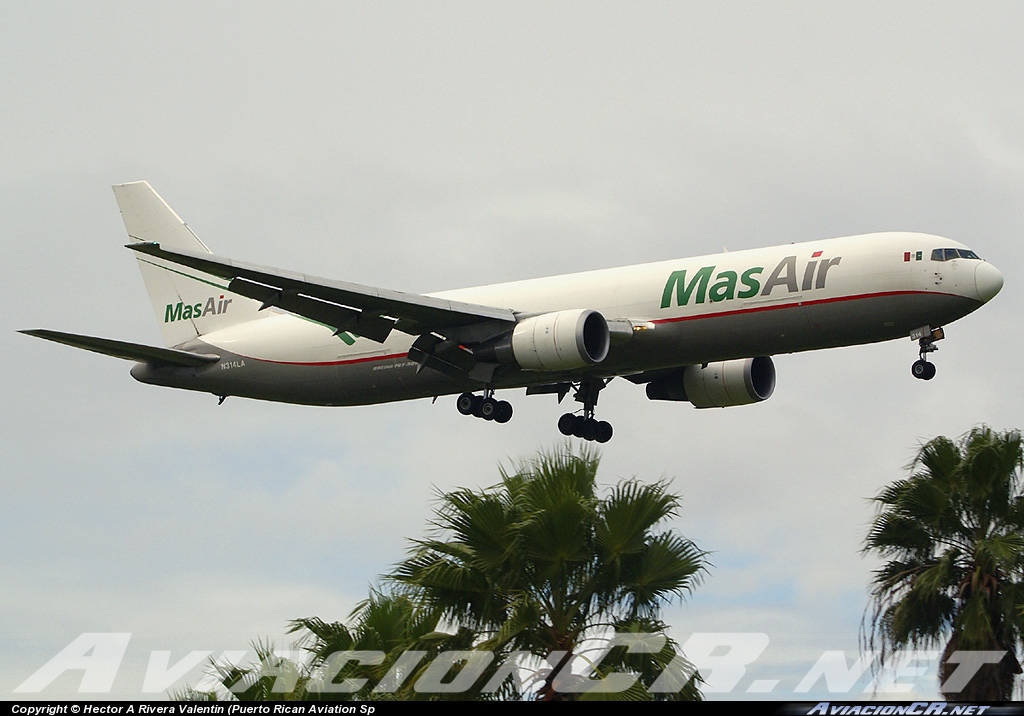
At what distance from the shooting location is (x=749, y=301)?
98.5 ft

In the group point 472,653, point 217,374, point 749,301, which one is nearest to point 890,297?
point 749,301

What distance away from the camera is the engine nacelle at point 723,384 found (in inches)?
1400

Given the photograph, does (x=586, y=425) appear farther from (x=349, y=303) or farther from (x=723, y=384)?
(x=349, y=303)

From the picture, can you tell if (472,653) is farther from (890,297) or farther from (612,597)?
(890,297)

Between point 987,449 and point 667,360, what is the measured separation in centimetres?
1113

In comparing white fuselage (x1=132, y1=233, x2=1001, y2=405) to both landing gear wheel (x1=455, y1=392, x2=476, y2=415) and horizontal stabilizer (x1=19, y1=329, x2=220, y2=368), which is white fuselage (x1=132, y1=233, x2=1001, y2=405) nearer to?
landing gear wheel (x1=455, y1=392, x2=476, y2=415)

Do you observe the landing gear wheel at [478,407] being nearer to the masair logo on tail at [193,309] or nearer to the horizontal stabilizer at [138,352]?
the horizontal stabilizer at [138,352]

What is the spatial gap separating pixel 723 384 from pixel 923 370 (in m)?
6.85

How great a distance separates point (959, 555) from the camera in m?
20.3

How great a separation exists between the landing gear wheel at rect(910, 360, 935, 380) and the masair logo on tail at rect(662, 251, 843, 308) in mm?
2578

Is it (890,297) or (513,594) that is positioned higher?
(890,297)

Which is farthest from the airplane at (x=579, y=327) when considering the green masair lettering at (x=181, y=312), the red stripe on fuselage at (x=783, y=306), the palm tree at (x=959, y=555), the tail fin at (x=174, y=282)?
the palm tree at (x=959, y=555)

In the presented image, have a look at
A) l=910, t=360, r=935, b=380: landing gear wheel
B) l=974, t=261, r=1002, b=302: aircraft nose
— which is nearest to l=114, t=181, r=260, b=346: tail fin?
l=910, t=360, r=935, b=380: landing gear wheel
